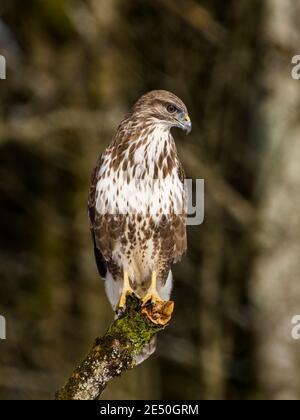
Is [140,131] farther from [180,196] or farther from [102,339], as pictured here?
[102,339]

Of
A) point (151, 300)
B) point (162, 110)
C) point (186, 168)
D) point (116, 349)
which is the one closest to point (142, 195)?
point (162, 110)

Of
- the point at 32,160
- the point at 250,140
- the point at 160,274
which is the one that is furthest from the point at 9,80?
the point at 160,274

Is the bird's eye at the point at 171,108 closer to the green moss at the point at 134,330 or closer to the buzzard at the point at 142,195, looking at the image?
the buzzard at the point at 142,195

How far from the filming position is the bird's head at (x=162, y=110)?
5.31m

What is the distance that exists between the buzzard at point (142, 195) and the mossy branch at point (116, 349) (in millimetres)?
246

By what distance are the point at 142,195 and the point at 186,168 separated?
6629 millimetres

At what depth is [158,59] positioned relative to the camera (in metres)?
13.2

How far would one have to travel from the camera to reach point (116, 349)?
5.22m

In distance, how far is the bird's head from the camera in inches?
→ 209

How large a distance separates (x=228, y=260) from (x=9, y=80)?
4022mm

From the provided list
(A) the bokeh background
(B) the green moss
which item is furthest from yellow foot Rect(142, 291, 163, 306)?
(A) the bokeh background

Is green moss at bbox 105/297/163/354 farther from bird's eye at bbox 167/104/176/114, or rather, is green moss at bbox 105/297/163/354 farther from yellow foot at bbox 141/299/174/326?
bird's eye at bbox 167/104/176/114

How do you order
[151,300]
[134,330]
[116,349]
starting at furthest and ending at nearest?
[151,300] < [134,330] < [116,349]

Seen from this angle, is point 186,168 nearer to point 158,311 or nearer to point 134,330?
point 158,311
